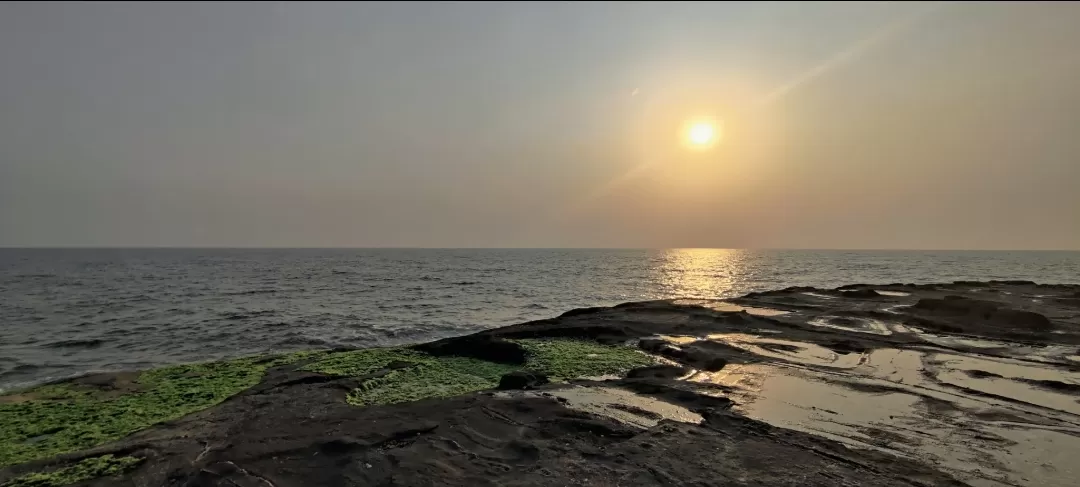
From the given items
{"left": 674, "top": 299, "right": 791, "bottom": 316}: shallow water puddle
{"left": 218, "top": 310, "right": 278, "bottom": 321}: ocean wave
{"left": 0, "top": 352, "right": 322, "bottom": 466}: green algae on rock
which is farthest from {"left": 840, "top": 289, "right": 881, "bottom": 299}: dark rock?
{"left": 218, "top": 310, "right": 278, "bottom": 321}: ocean wave

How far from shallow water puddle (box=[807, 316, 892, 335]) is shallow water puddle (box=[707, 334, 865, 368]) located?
4754 millimetres

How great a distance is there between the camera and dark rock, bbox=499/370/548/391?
41.8 feet

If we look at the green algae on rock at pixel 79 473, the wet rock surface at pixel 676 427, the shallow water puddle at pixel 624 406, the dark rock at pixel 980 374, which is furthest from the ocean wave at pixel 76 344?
the dark rock at pixel 980 374

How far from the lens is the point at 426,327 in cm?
3011

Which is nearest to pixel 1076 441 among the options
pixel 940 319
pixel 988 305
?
pixel 940 319

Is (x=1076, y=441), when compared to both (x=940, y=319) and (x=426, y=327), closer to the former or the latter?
(x=940, y=319)

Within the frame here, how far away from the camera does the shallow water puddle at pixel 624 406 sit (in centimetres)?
1032

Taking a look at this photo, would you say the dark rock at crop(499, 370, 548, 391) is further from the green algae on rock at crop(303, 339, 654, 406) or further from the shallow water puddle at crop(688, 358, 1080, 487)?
the shallow water puddle at crop(688, 358, 1080, 487)

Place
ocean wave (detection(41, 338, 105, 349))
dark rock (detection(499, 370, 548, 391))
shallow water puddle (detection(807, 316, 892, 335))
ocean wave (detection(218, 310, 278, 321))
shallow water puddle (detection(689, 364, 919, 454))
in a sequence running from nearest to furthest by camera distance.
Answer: shallow water puddle (detection(689, 364, 919, 454))
dark rock (detection(499, 370, 548, 391))
shallow water puddle (detection(807, 316, 892, 335))
ocean wave (detection(41, 338, 105, 349))
ocean wave (detection(218, 310, 278, 321))

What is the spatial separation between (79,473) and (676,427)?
10.2m

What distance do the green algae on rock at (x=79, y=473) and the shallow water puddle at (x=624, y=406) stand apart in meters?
7.97

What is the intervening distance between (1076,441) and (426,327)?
87.6ft

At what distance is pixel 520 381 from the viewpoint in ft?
42.4

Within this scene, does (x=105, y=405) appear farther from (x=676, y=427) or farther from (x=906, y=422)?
(x=906, y=422)
